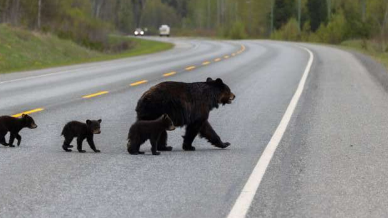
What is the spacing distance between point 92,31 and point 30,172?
6196cm

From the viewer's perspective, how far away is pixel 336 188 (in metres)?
7.35

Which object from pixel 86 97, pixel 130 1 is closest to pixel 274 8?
pixel 130 1

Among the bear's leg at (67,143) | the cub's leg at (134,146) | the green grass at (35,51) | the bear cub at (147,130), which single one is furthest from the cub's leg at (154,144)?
the green grass at (35,51)

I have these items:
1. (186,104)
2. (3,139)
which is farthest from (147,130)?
(3,139)

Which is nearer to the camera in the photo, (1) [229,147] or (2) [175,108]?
(2) [175,108]

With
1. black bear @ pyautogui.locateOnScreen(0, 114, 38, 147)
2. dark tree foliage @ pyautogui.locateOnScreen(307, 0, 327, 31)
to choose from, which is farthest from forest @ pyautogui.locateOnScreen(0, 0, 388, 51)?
black bear @ pyautogui.locateOnScreen(0, 114, 38, 147)

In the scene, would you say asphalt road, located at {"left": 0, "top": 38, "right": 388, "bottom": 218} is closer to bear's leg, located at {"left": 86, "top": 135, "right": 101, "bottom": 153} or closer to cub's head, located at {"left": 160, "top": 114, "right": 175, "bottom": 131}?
bear's leg, located at {"left": 86, "top": 135, "right": 101, "bottom": 153}

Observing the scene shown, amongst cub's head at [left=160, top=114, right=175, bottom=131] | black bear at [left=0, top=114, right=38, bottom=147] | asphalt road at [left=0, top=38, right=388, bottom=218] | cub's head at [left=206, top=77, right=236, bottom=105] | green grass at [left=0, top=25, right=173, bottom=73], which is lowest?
green grass at [left=0, top=25, right=173, bottom=73]

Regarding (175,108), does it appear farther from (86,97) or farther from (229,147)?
(86,97)

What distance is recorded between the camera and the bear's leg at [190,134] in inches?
384

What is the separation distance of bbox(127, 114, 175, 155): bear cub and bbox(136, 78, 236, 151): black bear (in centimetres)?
22

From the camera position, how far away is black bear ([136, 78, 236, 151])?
9344 mm

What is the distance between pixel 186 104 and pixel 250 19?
165951 millimetres

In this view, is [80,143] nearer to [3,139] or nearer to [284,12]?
[3,139]
